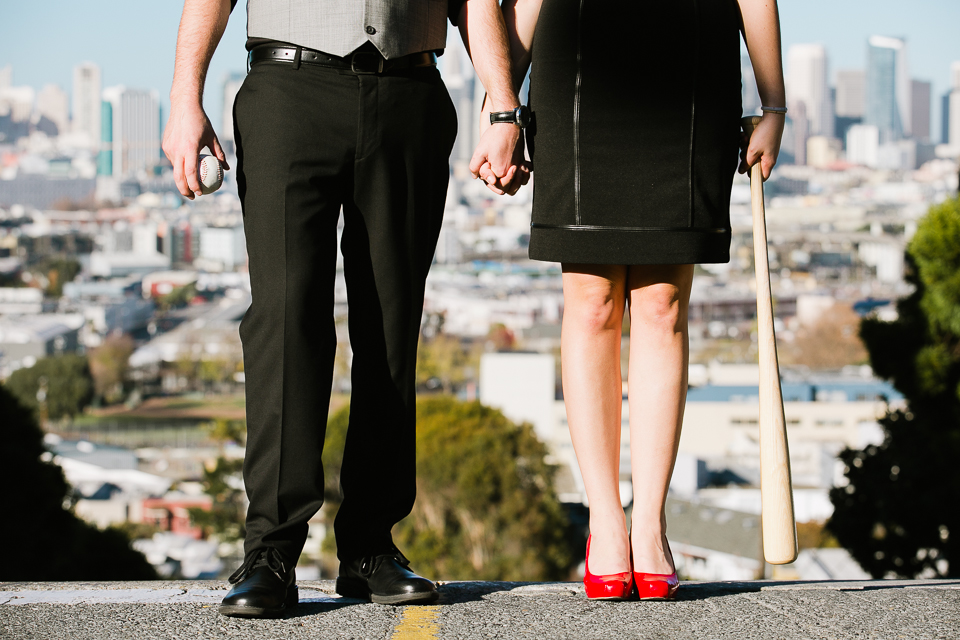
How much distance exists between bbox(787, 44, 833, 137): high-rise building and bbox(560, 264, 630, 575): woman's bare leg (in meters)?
109

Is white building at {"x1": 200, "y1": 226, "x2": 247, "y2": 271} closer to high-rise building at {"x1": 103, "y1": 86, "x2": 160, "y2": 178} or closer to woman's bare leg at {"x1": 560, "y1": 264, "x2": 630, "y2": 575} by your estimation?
high-rise building at {"x1": 103, "y1": 86, "x2": 160, "y2": 178}

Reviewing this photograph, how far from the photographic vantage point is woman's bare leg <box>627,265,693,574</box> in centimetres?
176

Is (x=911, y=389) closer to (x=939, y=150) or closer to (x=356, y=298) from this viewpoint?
(x=356, y=298)

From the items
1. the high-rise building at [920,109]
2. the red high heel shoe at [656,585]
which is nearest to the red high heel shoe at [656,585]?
the red high heel shoe at [656,585]

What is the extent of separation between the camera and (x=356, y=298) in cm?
174

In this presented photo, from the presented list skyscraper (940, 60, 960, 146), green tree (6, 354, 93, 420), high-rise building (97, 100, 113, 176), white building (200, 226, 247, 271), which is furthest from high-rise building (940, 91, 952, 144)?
green tree (6, 354, 93, 420)

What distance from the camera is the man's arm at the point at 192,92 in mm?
1604

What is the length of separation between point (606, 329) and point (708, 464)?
24.5 metres

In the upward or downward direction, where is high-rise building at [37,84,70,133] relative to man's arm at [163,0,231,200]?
upward

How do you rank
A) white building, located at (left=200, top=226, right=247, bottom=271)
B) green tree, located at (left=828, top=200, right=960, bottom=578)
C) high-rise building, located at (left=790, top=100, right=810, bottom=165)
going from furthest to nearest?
high-rise building, located at (left=790, top=100, right=810, bottom=165), white building, located at (left=200, top=226, right=247, bottom=271), green tree, located at (left=828, top=200, right=960, bottom=578)

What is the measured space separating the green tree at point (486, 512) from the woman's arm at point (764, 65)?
12.5 meters

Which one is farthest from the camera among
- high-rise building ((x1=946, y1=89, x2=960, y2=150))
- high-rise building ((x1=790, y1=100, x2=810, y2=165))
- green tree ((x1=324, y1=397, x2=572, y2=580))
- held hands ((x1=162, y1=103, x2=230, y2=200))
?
high-rise building ((x1=790, y1=100, x2=810, y2=165))

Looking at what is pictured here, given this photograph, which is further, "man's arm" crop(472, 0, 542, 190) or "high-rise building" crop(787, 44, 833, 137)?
"high-rise building" crop(787, 44, 833, 137)

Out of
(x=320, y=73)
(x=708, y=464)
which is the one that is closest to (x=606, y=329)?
(x=320, y=73)
